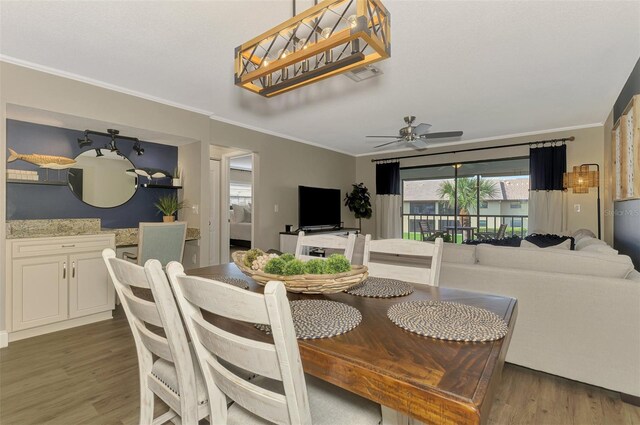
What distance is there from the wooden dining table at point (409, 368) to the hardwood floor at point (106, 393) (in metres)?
1.28

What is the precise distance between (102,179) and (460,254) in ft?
13.9

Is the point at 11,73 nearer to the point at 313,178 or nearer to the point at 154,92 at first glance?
the point at 154,92

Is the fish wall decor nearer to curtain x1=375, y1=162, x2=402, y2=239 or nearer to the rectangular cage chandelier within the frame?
the rectangular cage chandelier

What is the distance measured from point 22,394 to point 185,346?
1.86 metres

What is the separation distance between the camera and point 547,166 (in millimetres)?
5031

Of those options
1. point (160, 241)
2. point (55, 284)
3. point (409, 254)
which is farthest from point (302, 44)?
point (55, 284)

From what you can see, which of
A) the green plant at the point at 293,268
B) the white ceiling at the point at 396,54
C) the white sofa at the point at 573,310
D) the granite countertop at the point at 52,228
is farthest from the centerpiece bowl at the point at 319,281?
the granite countertop at the point at 52,228

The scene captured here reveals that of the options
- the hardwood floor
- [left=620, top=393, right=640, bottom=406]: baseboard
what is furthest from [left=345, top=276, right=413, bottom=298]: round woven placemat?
[left=620, top=393, right=640, bottom=406]: baseboard

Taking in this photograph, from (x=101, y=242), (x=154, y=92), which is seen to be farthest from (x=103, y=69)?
(x=101, y=242)

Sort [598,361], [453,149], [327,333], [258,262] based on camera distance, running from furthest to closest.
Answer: [453,149], [598,361], [258,262], [327,333]

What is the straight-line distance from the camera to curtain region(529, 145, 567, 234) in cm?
491

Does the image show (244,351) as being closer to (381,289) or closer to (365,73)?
(381,289)

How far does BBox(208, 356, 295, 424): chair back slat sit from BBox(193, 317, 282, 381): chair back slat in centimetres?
8

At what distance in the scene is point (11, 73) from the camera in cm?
271
